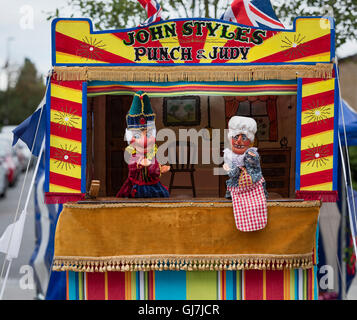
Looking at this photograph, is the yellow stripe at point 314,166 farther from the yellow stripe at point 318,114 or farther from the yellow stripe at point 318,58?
the yellow stripe at point 318,58

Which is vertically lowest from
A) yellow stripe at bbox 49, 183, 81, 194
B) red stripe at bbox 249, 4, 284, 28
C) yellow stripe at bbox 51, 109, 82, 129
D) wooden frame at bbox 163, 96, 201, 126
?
yellow stripe at bbox 49, 183, 81, 194

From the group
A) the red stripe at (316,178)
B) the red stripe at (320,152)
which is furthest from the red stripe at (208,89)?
the red stripe at (316,178)

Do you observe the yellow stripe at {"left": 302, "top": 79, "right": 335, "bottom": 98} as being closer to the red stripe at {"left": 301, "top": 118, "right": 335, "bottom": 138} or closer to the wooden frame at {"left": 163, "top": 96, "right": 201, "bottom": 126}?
the red stripe at {"left": 301, "top": 118, "right": 335, "bottom": 138}

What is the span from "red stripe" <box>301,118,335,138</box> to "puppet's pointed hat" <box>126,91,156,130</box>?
1.37 metres

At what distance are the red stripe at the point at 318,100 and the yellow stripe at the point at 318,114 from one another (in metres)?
0.03

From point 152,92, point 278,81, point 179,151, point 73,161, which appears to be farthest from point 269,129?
point 73,161

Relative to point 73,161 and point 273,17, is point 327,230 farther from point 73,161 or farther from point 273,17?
point 73,161

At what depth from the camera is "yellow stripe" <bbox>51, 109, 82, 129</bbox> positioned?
4211 millimetres

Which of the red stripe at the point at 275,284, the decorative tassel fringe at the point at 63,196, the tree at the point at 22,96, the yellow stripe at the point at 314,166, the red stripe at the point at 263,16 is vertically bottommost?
the red stripe at the point at 275,284


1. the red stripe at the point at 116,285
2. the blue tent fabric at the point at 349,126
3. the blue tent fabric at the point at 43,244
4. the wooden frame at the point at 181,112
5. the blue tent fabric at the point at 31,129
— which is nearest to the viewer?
the red stripe at the point at 116,285

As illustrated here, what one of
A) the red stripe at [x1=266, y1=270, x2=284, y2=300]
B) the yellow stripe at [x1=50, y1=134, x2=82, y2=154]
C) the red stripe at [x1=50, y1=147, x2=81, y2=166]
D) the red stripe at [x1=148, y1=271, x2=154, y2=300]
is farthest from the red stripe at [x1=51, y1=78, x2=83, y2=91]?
the red stripe at [x1=266, y1=270, x2=284, y2=300]

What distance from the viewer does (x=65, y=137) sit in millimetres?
4219

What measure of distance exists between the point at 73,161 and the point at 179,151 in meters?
1.87

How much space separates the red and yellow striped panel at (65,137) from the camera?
4207 millimetres
